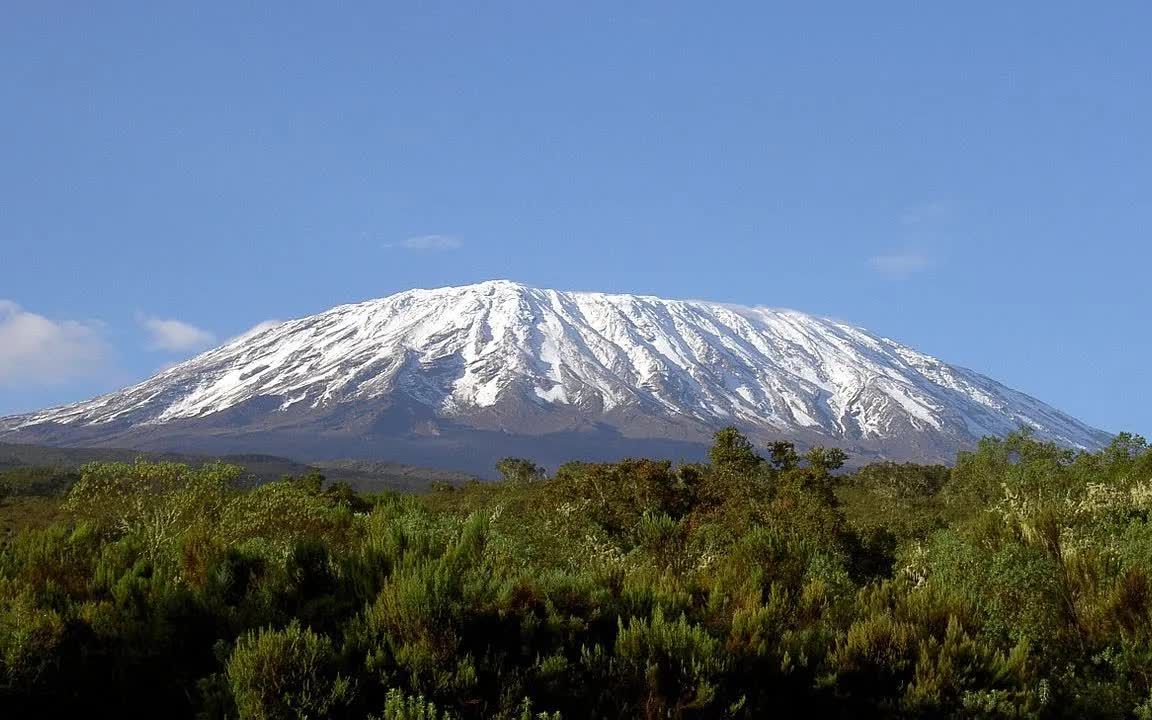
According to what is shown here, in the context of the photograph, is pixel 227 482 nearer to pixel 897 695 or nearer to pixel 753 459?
pixel 897 695

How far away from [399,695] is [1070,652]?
8.73m

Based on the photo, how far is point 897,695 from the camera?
31.5ft

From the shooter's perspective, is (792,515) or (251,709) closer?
(251,709)

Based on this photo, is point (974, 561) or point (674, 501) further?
point (674, 501)

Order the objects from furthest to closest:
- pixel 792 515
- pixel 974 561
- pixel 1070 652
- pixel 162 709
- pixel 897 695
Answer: pixel 792 515 < pixel 974 561 < pixel 1070 652 < pixel 897 695 < pixel 162 709

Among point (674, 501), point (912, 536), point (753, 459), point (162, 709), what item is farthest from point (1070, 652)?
point (753, 459)

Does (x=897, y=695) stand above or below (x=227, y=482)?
below

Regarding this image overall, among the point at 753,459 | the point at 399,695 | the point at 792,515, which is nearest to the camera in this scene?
the point at 399,695

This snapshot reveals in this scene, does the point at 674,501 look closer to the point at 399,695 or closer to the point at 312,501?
the point at 312,501

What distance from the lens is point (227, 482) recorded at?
18875 millimetres

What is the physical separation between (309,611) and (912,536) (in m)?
30.9

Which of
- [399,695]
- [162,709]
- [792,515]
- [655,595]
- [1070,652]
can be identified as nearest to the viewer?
[399,695]

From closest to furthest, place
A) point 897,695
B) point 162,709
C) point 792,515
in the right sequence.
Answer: point 162,709
point 897,695
point 792,515

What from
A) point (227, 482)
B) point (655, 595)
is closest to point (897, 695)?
point (655, 595)
